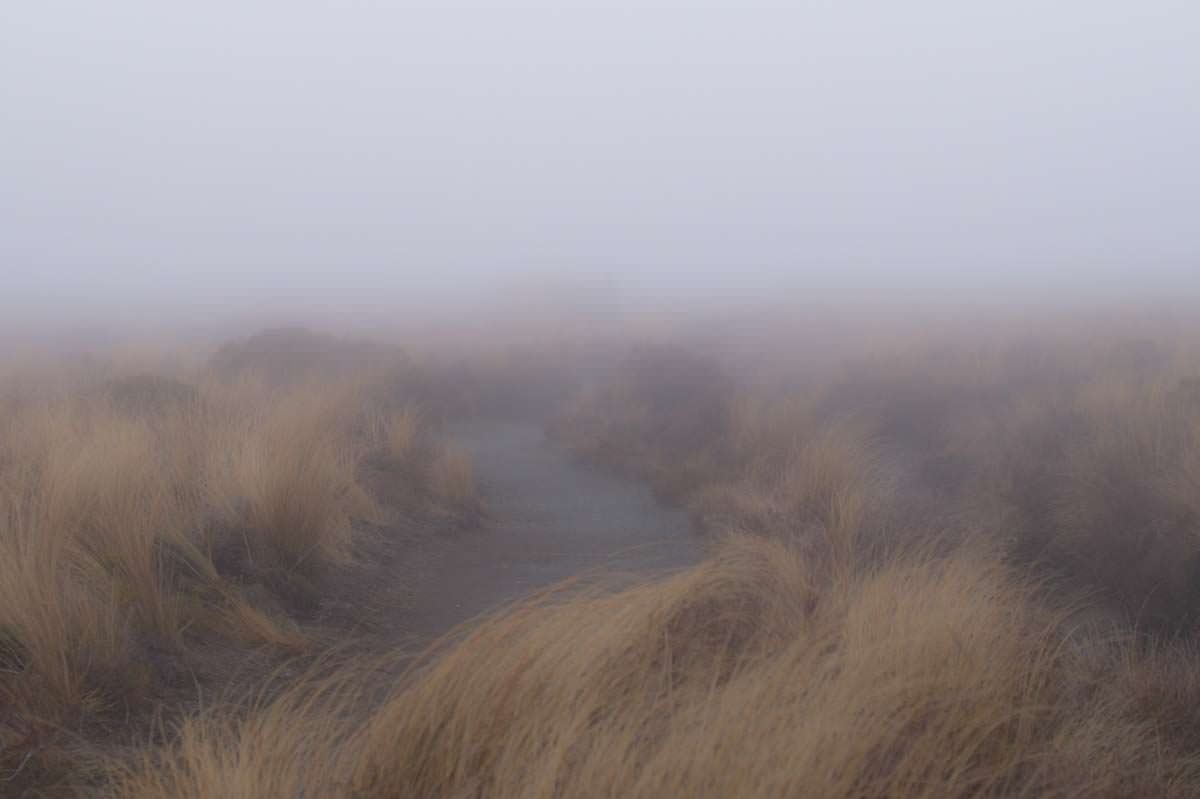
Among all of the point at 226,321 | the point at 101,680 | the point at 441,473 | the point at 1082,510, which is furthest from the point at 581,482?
the point at 226,321

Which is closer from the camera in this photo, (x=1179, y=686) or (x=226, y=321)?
(x=1179, y=686)

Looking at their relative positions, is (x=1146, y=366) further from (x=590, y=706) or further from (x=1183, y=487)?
(x=590, y=706)

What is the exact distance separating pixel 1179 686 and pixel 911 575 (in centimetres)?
123

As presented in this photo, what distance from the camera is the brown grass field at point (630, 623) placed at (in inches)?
93.9

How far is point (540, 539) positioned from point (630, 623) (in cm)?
498

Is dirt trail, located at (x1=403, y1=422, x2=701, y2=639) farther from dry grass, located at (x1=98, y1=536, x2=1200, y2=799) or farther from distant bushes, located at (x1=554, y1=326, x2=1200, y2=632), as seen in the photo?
dry grass, located at (x1=98, y1=536, x2=1200, y2=799)

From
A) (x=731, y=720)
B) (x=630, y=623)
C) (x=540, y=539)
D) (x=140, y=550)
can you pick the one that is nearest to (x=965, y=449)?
(x=540, y=539)

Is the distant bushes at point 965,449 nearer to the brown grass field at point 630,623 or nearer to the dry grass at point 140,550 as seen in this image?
the brown grass field at point 630,623

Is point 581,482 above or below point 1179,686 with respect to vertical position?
below

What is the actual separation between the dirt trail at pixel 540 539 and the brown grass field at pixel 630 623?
0.47 meters

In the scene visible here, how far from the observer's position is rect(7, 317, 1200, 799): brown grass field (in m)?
2.38

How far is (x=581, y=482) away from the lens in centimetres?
1109

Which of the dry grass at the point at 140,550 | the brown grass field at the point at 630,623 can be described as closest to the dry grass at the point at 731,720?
the brown grass field at the point at 630,623

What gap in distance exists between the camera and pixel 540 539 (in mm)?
8117
